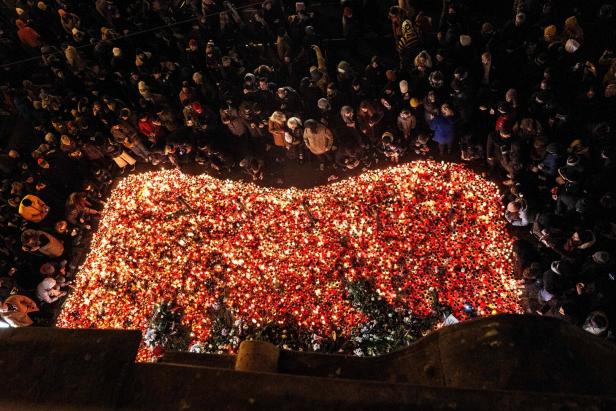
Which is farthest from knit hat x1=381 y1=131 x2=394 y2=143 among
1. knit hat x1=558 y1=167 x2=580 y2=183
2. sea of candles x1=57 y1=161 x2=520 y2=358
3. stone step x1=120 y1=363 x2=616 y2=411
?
stone step x1=120 y1=363 x2=616 y2=411

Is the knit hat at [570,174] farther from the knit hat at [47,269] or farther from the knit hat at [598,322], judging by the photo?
the knit hat at [47,269]

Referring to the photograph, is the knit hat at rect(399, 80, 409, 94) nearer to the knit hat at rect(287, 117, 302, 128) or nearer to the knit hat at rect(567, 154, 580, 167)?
the knit hat at rect(287, 117, 302, 128)

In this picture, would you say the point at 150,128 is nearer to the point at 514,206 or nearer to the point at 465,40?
the point at 465,40

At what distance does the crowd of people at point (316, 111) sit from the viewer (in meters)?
8.76

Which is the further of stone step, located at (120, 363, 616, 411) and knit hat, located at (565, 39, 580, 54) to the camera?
knit hat, located at (565, 39, 580, 54)

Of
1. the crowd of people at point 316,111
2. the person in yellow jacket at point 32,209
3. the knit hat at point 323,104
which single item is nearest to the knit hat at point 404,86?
the crowd of people at point 316,111

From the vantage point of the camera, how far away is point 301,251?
10352mm

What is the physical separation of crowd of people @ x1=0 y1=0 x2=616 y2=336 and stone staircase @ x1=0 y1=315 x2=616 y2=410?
4.27 meters

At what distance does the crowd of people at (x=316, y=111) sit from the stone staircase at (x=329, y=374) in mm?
4271

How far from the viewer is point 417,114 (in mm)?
10945

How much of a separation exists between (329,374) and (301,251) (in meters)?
6.24

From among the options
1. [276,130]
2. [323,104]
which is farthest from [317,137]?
[276,130]

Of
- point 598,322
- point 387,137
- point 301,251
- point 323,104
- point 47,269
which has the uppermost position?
point 323,104

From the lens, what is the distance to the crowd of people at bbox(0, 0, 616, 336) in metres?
8.76
